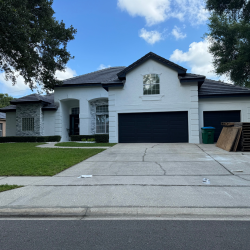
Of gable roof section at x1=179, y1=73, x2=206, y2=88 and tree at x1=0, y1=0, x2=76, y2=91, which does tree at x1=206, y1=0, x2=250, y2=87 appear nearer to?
gable roof section at x1=179, y1=73, x2=206, y2=88

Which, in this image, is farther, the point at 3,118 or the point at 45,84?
the point at 3,118

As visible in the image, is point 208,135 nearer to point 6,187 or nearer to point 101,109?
point 101,109

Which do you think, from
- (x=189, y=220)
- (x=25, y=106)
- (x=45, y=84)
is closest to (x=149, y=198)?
(x=189, y=220)

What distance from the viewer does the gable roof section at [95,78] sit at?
20.8m

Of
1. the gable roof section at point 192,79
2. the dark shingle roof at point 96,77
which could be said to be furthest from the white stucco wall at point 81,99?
the gable roof section at point 192,79

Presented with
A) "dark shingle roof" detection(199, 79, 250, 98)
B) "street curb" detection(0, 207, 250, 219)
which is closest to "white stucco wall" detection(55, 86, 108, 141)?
"dark shingle roof" detection(199, 79, 250, 98)

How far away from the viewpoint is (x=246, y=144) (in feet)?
38.1

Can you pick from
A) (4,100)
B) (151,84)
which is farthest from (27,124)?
(4,100)

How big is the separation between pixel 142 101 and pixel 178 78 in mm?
3163

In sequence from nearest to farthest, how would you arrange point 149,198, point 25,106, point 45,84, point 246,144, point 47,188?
point 149,198 → point 47,188 → point 246,144 → point 45,84 → point 25,106
